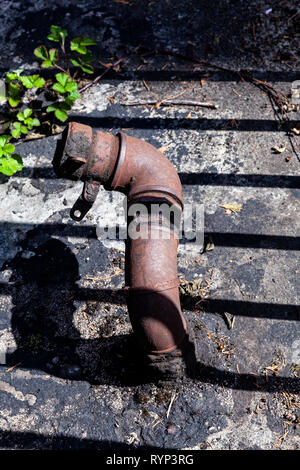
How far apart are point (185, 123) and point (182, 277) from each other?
1.56m

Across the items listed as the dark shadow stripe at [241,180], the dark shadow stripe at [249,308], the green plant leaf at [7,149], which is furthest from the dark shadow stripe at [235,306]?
the green plant leaf at [7,149]

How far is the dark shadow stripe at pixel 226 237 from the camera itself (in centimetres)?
317

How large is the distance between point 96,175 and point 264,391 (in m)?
1.76

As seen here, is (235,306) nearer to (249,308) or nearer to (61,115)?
(249,308)

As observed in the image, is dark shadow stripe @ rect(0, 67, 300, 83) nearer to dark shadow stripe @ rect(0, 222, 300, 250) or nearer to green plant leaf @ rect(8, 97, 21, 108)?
green plant leaf @ rect(8, 97, 21, 108)

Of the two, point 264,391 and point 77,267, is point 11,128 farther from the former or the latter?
point 264,391

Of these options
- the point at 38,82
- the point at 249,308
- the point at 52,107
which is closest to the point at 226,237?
the point at 249,308

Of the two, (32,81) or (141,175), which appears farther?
(32,81)

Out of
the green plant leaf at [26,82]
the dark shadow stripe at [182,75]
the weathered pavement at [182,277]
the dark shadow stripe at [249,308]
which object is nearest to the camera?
the weathered pavement at [182,277]

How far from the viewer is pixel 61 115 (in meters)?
3.75

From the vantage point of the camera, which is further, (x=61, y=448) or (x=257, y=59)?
(x=257, y=59)

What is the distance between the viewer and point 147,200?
244cm

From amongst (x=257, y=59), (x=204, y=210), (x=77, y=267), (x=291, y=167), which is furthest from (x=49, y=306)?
(x=257, y=59)

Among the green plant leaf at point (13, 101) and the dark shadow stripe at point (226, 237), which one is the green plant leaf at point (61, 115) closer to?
the green plant leaf at point (13, 101)
